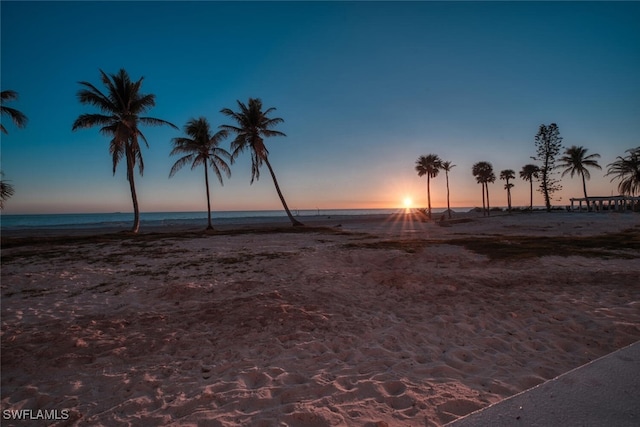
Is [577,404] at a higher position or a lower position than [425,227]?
higher

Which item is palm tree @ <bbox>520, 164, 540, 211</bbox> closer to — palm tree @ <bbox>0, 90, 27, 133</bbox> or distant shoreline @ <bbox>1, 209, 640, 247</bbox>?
distant shoreline @ <bbox>1, 209, 640, 247</bbox>

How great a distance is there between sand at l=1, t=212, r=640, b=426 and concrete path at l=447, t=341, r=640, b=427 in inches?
25.4

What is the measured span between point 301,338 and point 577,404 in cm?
352

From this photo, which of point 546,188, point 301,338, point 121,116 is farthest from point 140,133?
point 546,188

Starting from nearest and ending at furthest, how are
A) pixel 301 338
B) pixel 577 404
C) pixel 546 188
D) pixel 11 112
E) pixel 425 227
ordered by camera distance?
pixel 577 404 < pixel 301 338 < pixel 11 112 < pixel 425 227 < pixel 546 188

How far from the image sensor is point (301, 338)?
489cm

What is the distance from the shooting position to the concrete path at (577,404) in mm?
2146

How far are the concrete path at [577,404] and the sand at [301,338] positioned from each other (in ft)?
2.12

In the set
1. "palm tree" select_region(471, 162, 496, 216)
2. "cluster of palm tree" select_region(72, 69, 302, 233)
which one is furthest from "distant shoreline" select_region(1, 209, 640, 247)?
"palm tree" select_region(471, 162, 496, 216)

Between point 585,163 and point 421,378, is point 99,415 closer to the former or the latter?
point 421,378

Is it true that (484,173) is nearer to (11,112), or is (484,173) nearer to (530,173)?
(530,173)

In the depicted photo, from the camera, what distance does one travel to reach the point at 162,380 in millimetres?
3730

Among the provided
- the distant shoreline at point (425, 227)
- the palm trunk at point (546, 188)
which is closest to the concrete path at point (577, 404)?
the distant shoreline at point (425, 227)

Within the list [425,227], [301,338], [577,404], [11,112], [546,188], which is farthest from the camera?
[546,188]
